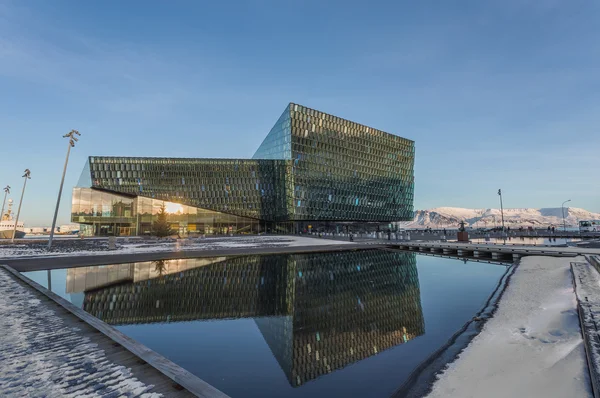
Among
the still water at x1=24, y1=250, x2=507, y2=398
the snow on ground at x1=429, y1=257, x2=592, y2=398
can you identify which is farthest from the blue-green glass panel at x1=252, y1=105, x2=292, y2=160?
the snow on ground at x1=429, y1=257, x2=592, y2=398

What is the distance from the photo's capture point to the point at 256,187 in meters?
84.5

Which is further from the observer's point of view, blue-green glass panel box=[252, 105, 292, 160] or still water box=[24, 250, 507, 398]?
blue-green glass panel box=[252, 105, 292, 160]

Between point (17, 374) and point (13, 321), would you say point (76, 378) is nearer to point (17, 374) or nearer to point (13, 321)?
point (17, 374)

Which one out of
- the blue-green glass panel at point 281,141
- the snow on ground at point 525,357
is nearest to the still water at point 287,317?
the snow on ground at point 525,357

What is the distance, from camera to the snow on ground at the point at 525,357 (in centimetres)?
527

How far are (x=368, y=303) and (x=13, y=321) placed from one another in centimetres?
1139

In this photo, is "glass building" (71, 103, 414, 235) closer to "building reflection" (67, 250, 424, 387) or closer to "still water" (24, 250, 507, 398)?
"building reflection" (67, 250, 424, 387)

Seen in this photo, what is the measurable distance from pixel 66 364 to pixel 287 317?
656cm

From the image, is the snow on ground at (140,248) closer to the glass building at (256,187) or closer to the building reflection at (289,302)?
the building reflection at (289,302)

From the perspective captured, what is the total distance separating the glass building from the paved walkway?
231 ft

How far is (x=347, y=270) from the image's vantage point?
21.5 meters

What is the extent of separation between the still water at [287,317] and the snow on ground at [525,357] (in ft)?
3.70

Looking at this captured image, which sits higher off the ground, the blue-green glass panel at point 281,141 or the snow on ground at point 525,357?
the blue-green glass panel at point 281,141

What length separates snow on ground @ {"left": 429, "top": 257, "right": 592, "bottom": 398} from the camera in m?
5.27
